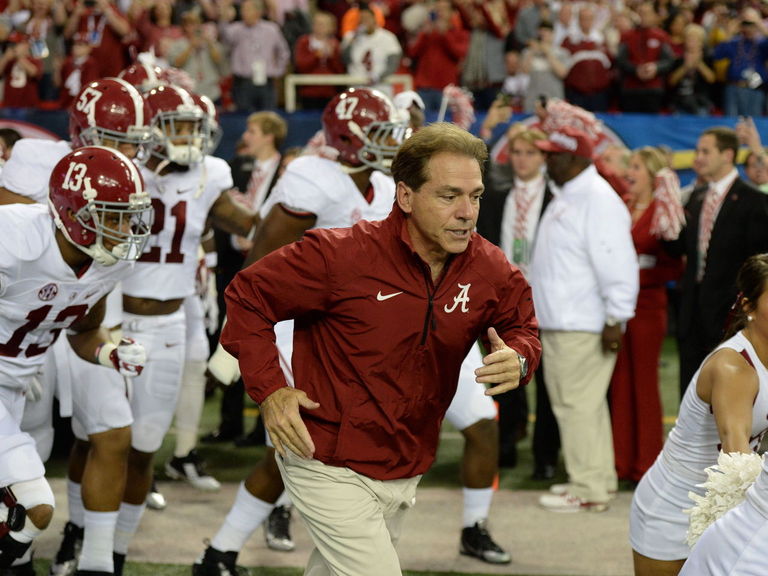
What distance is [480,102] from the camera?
12.5 m

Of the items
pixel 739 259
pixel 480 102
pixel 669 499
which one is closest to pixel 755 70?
pixel 480 102

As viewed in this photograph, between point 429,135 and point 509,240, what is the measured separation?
363 cm

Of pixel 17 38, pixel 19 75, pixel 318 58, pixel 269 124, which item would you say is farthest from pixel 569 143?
pixel 17 38

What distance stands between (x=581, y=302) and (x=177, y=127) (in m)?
2.26

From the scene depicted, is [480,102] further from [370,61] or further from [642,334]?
[642,334]

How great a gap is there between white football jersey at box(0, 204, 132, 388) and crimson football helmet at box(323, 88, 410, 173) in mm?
1247

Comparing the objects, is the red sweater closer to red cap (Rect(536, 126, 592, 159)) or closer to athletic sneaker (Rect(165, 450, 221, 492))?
red cap (Rect(536, 126, 592, 159))

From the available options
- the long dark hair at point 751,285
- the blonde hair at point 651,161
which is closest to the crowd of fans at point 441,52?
the blonde hair at point 651,161

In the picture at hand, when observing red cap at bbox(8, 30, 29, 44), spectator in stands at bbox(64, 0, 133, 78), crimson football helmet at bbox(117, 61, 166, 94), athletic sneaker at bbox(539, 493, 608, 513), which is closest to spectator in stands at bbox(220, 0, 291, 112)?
spectator in stands at bbox(64, 0, 133, 78)

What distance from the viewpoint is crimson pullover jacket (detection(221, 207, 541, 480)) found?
10.1 feet

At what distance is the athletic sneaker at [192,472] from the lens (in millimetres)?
6234

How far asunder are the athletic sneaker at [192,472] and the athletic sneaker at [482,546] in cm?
167

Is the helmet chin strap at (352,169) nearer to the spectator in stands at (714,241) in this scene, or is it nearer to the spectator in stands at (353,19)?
the spectator in stands at (714,241)

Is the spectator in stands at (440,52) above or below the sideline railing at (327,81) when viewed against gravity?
above
